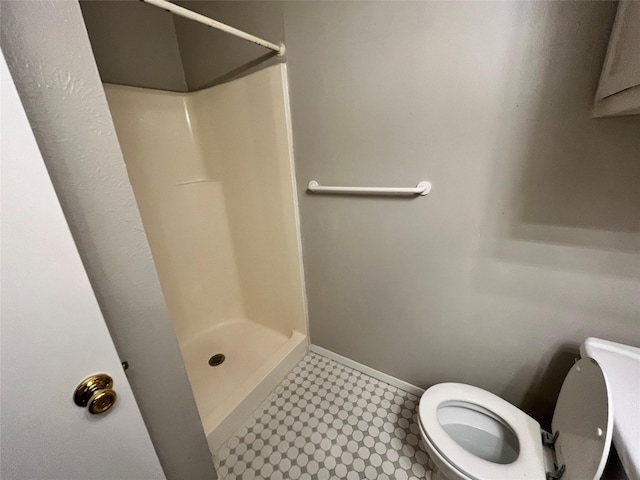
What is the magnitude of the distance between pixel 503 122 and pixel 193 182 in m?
1.58

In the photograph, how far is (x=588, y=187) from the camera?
2.58 ft

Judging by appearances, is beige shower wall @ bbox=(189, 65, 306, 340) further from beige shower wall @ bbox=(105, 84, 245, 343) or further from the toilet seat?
the toilet seat

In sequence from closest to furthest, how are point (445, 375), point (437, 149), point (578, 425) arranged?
point (578, 425) → point (437, 149) → point (445, 375)

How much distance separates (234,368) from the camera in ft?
5.20

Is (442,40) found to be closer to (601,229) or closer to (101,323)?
(601,229)

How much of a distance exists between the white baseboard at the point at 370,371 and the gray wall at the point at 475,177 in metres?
0.07

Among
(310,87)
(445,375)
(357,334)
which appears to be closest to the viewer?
(310,87)

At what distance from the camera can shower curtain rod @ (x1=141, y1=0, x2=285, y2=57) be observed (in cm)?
77

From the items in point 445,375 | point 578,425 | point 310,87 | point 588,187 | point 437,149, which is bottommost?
point 445,375

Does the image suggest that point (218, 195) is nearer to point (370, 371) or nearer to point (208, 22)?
point (208, 22)

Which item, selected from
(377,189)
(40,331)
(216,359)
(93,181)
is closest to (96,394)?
(40,331)

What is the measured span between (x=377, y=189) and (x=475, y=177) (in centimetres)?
35

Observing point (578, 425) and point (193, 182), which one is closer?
point (578, 425)

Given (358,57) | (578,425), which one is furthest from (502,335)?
(358,57)
